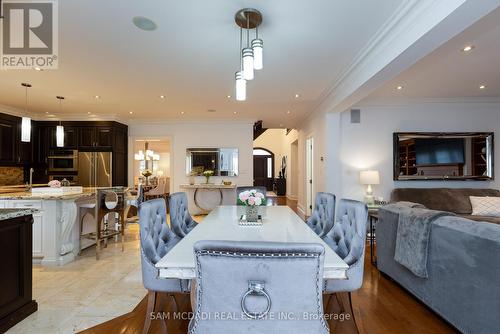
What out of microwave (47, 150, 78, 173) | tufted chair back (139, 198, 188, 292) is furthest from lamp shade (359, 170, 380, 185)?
microwave (47, 150, 78, 173)

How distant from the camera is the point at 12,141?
5.92m

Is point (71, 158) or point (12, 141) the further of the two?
point (71, 158)

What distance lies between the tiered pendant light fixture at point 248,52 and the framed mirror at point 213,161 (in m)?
4.65

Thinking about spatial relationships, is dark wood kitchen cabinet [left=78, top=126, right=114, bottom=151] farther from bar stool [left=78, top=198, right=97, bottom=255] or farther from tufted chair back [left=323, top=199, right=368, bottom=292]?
tufted chair back [left=323, top=199, right=368, bottom=292]

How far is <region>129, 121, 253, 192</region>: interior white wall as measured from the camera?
24.0ft

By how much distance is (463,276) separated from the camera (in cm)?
195

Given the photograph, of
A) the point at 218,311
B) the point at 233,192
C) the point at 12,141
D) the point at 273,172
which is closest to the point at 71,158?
the point at 12,141

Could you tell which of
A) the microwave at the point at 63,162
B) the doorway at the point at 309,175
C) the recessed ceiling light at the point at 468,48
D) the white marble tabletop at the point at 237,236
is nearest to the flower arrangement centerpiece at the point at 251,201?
the white marble tabletop at the point at 237,236

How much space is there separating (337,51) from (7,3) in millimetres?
3267

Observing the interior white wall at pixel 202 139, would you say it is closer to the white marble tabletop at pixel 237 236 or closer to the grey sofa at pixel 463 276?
the white marble tabletop at pixel 237 236

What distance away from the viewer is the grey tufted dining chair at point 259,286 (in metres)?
1.02

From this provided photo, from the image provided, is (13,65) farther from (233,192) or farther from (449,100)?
(449,100)

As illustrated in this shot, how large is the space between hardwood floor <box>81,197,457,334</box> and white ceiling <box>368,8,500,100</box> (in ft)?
8.75

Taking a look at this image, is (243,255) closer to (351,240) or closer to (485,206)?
(351,240)
